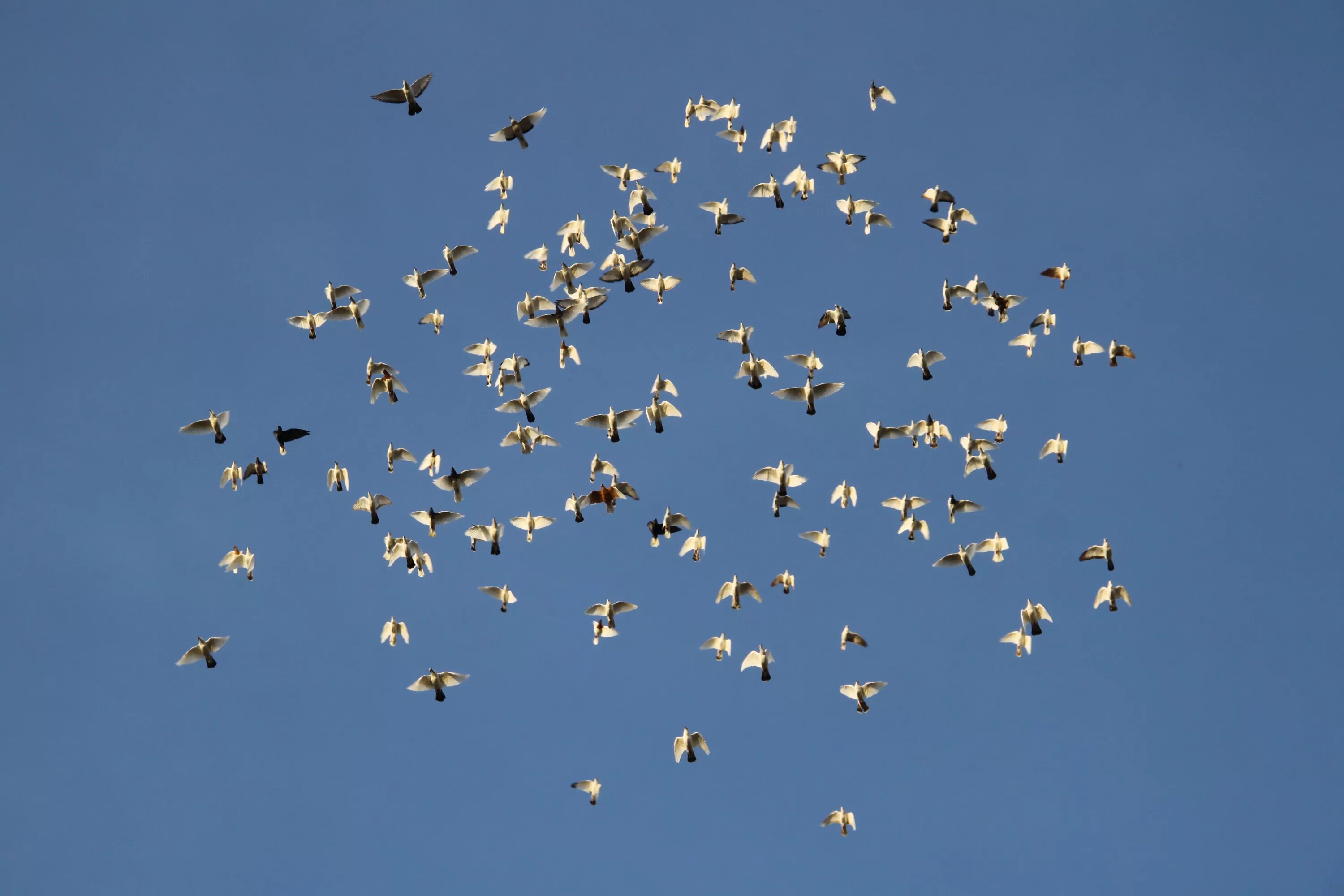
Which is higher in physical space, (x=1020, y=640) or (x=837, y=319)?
(x=837, y=319)

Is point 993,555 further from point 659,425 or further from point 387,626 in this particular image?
point 387,626

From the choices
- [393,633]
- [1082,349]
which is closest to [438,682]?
[393,633]

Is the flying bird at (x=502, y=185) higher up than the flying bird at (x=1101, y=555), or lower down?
higher up

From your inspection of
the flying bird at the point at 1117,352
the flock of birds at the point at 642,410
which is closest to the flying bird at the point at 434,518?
the flock of birds at the point at 642,410

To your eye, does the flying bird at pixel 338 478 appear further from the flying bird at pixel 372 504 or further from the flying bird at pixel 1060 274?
the flying bird at pixel 1060 274

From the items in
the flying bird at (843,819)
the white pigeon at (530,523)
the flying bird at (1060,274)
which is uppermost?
the flying bird at (1060,274)

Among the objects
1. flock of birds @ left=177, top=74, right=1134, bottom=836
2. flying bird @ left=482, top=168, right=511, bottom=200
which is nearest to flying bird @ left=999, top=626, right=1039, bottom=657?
flock of birds @ left=177, top=74, right=1134, bottom=836

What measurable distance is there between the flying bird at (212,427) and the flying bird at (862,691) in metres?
15.5

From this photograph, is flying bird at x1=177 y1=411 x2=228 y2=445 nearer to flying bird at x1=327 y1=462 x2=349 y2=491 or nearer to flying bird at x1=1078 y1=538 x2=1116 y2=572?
flying bird at x1=327 y1=462 x2=349 y2=491

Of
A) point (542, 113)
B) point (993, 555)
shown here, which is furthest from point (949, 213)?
point (542, 113)

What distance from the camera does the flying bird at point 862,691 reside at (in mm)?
29516

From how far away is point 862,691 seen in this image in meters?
29.6

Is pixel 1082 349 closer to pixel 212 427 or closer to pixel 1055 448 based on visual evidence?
pixel 1055 448

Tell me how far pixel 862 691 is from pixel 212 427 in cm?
1614
